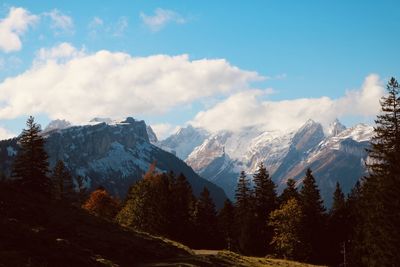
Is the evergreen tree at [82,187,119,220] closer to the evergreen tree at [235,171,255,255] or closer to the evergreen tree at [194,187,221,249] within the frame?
the evergreen tree at [194,187,221,249]

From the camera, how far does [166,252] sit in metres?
42.4

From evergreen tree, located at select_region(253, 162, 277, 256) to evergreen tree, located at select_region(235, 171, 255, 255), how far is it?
101 cm

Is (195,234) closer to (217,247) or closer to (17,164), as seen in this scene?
(217,247)

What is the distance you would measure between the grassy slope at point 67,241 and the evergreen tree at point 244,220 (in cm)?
4903

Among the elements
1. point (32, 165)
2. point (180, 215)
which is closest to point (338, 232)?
point (180, 215)

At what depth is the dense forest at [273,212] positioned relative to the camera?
1874 inches

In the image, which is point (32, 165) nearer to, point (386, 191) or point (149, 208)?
point (149, 208)

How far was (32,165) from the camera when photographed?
6738 centimetres

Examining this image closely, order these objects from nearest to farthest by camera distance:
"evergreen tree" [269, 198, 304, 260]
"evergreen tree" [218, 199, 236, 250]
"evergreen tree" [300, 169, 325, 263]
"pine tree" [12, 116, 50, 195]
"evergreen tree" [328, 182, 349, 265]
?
"pine tree" [12, 116, 50, 195] < "evergreen tree" [269, 198, 304, 260] < "evergreen tree" [300, 169, 325, 263] < "evergreen tree" [328, 182, 349, 265] < "evergreen tree" [218, 199, 236, 250]

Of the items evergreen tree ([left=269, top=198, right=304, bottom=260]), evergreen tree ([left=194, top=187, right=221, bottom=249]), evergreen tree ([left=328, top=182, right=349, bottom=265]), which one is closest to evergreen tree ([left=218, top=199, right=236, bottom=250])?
Result: evergreen tree ([left=194, top=187, right=221, bottom=249])

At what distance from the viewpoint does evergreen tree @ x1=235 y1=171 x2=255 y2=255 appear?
9525 centimetres

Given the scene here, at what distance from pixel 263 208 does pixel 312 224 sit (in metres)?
13.9

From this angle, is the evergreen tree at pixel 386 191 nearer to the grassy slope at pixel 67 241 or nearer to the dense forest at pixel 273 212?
the dense forest at pixel 273 212

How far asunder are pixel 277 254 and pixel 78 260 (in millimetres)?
64434
